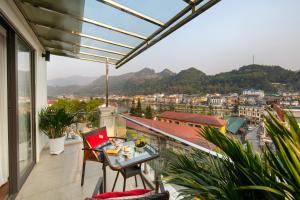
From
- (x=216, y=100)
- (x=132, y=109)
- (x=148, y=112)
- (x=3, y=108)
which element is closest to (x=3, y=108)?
(x=3, y=108)

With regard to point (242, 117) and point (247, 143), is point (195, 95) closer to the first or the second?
point (242, 117)

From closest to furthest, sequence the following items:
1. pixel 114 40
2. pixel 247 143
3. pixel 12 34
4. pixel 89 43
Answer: pixel 247 143 → pixel 12 34 → pixel 114 40 → pixel 89 43

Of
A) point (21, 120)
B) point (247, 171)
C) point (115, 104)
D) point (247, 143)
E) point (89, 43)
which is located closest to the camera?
point (247, 171)

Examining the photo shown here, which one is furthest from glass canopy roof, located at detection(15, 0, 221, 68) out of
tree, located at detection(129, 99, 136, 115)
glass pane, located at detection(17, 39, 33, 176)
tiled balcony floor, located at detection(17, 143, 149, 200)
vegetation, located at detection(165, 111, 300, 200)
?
tiled balcony floor, located at detection(17, 143, 149, 200)

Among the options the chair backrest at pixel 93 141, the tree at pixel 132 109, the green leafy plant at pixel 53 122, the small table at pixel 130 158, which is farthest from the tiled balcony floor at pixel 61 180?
the tree at pixel 132 109

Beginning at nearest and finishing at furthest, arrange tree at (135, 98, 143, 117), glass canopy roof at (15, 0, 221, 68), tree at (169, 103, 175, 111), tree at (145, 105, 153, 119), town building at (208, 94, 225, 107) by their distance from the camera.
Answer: glass canopy roof at (15, 0, 221, 68) < town building at (208, 94, 225, 107) < tree at (169, 103, 175, 111) < tree at (145, 105, 153, 119) < tree at (135, 98, 143, 117)

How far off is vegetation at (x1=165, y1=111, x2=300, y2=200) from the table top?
107 centimetres

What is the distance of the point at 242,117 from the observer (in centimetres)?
279

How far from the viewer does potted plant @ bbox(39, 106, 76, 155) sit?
A: 4324 mm

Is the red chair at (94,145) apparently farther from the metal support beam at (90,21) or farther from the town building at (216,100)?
the town building at (216,100)

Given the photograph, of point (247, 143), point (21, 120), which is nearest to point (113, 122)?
point (21, 120)

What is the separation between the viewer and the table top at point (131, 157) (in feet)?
7.56

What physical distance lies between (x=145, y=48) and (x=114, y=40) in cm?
71

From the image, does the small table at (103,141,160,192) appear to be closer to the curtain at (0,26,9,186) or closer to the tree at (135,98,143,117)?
the curtain at (0,26,9,186)
